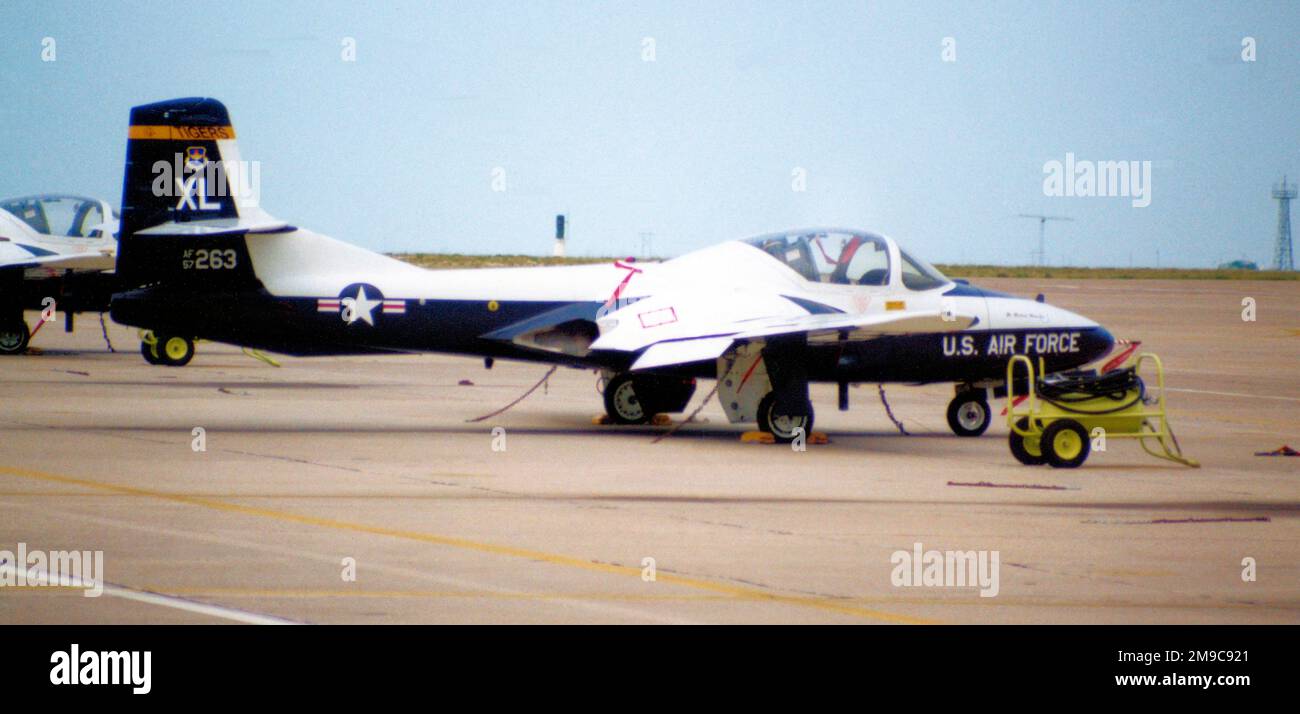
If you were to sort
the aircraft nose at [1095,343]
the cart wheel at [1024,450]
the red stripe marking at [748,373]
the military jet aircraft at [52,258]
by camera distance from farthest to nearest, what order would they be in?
the military jet aircraft at [52,258], the aircraft nose at [1095,343], the red stripe marking at [748,373], the cart wheel at [1024,450]

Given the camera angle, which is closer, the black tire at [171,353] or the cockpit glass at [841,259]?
the cockpit glass at [841,259]

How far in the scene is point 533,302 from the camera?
62.5 ft

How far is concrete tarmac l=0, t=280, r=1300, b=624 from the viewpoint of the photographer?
9.12 meters

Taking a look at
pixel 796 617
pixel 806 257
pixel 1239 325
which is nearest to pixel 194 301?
pixel 806 257

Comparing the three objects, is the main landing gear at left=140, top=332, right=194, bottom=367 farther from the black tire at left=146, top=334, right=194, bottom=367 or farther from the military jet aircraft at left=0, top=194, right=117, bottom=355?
the military jet aircraft at left=0, top=194, right=117, bottom=355

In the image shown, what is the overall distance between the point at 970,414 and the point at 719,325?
4050mm

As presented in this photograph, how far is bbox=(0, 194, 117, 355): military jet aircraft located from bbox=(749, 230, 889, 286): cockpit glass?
16.6 metres

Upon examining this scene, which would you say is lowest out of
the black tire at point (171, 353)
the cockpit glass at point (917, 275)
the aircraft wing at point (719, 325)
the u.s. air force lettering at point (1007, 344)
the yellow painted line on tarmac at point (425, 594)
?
the yellow painted line on tarmac at point (425, 594)

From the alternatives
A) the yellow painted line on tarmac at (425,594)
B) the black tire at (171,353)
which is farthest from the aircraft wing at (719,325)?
the black tire at (171,353)

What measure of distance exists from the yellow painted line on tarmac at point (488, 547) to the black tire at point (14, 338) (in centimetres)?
1865

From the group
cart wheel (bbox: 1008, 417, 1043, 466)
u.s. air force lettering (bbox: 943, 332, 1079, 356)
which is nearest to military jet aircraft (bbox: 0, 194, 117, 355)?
u.s. air force lettering (bbox: 943, 332, 1079, 356)

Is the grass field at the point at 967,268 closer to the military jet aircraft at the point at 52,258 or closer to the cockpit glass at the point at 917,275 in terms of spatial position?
the military jet aircraft at the point at 52,258

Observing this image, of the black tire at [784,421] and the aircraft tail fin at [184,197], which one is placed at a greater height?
the aircraft tail fin at [184,197]

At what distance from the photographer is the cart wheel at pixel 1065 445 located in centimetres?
1617
